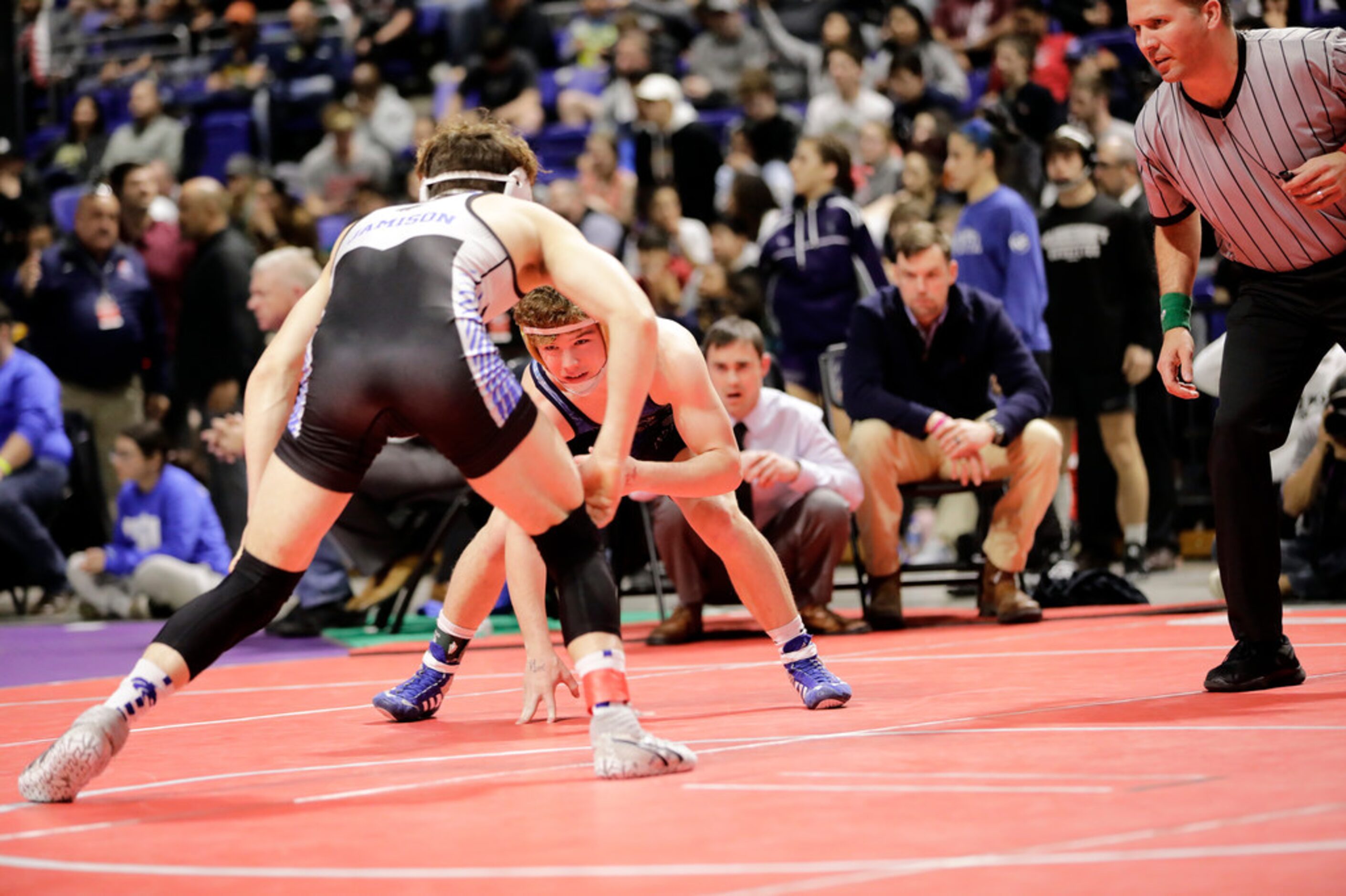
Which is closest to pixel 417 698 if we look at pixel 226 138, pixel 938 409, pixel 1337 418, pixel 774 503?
pixel 774 503

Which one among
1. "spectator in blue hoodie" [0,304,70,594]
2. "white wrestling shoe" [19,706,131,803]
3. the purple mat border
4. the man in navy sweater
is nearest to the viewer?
"white wrestling shoe" [19,706,131,803]

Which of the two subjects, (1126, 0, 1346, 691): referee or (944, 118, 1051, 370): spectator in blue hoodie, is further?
(944, 118, 1051, 370): spectator in blue hoodie

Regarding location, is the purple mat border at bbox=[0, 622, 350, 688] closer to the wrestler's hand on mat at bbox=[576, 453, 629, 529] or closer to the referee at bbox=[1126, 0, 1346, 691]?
the wrestler's hand on mat at bbox=[576, 453, 629, 529]

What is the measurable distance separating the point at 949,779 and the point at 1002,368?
390 cm

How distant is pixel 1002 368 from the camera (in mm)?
6875

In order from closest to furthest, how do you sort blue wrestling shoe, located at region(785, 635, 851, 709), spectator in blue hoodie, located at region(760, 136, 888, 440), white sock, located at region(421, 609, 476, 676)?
blue wrestling shoe, located at region(785, 635, 851, 709) < white sock, located at region(421, 609, 476, 676) < spectator in blue hoodie, located at region(760, 136, 888, 440)

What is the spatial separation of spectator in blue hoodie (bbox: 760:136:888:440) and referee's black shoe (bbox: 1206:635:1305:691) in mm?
4249

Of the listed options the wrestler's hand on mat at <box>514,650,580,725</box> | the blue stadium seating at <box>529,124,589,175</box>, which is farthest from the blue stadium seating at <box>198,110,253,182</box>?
the wrestler's hand on mat at <box>514,650,580,725</box>

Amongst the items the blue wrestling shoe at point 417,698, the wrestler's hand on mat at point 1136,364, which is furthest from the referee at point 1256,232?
the wrestler's hand on mat at point 1136,364

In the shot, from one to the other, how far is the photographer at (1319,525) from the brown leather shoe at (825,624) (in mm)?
1760

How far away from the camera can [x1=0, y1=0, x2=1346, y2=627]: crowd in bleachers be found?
8625 millimetres

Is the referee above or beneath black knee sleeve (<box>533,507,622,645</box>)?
above

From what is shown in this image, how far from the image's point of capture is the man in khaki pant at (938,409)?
673 centimetres

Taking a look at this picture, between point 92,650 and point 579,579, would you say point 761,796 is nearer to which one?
point 579,579
